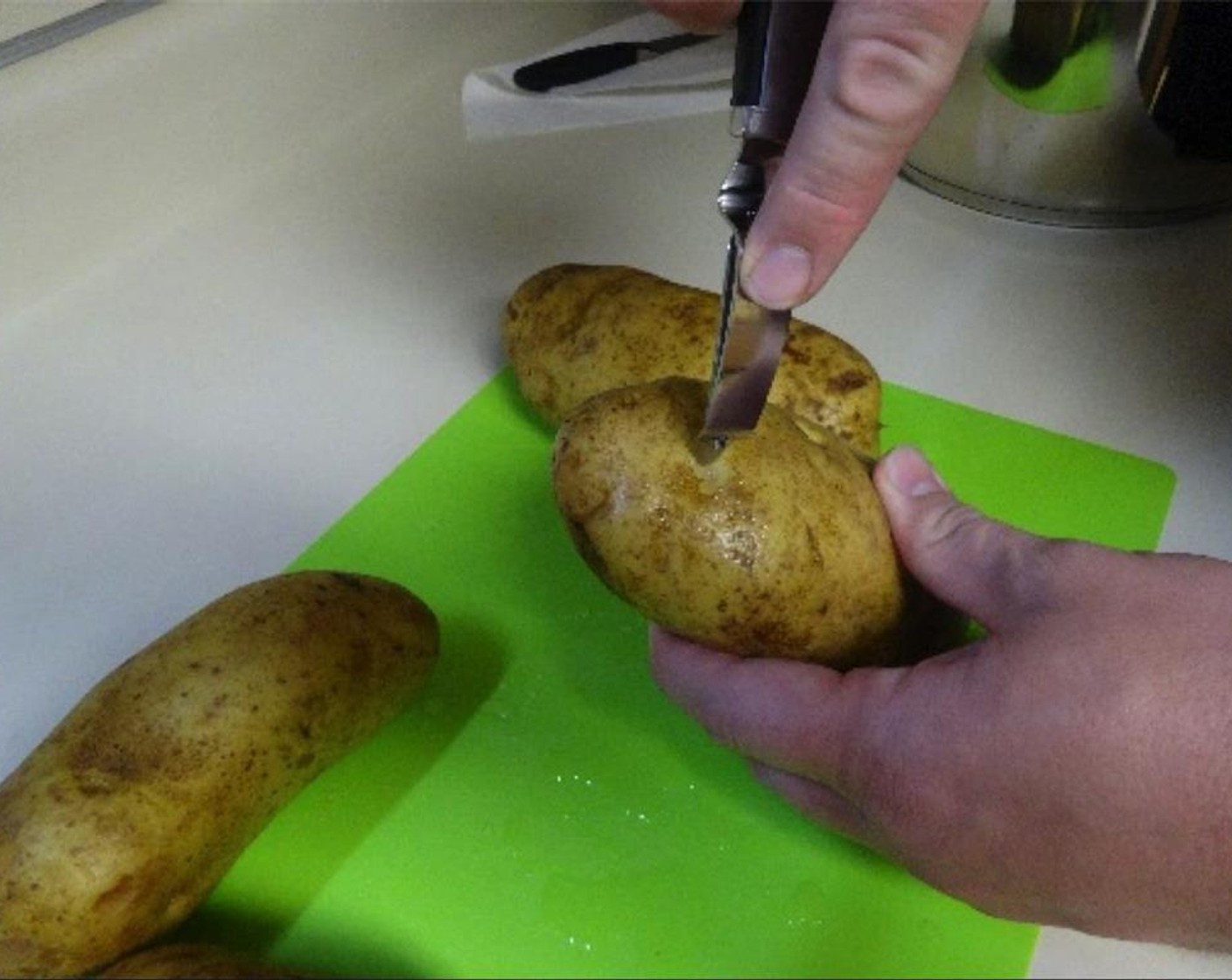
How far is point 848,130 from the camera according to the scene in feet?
2.18

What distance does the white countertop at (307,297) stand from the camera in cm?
106

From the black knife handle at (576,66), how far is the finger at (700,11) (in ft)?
2.62

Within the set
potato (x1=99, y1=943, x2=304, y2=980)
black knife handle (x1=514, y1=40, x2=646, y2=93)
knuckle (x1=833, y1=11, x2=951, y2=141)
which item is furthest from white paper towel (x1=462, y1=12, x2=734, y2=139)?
potato (x1=99, y1=943, x2=304, y2=980)

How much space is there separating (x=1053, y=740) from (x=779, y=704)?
0.17 metres

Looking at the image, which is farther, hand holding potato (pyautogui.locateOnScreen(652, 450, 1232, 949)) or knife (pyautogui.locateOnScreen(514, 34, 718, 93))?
knife (pyautogui.locateOnScreen(514, 34, 718, 93))

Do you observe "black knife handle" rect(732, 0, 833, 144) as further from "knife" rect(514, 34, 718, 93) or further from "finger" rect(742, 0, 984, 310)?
"knife" rect(514, 34, 718, 93)

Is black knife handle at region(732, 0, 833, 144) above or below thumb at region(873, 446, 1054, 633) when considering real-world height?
above

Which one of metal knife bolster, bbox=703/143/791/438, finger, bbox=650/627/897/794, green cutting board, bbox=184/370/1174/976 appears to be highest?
metal knife bolster, bbox=703/143/791/438

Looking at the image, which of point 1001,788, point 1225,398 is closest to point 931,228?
point 1225,398

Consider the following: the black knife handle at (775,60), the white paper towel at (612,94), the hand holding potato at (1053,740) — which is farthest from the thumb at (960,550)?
the white paper towel at (612,94)

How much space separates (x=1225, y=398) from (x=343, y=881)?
3.05 feet

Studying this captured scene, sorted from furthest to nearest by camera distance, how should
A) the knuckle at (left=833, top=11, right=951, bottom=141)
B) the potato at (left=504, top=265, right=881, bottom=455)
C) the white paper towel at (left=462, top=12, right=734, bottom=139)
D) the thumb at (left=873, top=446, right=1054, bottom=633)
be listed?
the white paper towel at (left=462, top=12, right=734, bottom=139) → the potato at (left=504, top=265, right=881, bottom=455) → the thumb at (left=873, top=446, right=1054, bottom=633) → the knuckle at (left=833, top=11, right=951, bottom=141)

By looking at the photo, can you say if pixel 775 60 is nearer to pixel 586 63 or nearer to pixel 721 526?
pixel 721 526

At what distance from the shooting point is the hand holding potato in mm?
693
